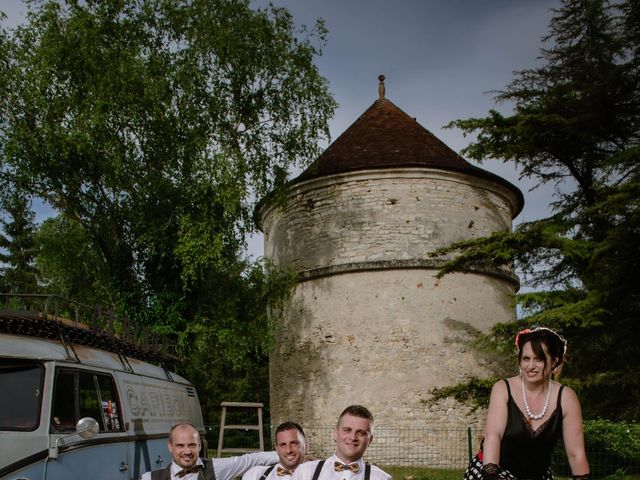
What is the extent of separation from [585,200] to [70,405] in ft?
55.3

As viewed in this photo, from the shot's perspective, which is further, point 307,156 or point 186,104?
point 307,156

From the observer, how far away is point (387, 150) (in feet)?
74.0

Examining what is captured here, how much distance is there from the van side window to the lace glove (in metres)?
4.07

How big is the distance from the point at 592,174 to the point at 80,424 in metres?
17.2

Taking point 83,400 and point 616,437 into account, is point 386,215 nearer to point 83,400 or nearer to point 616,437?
point 616,437

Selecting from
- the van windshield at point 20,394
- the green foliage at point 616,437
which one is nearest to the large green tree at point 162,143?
the green foliage at point 616,437

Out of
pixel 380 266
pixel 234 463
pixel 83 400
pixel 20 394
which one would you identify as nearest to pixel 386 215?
pixel 380 266

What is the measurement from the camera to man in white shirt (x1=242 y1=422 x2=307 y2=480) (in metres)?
4.82

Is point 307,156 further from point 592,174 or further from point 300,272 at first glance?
point 592,174

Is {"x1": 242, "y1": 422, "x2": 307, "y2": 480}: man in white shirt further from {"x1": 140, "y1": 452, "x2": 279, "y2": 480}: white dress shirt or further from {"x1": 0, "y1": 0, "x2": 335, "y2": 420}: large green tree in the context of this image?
{"x1": 0, "y1": 0, "x2": 335, "y2": 420}: large green tree

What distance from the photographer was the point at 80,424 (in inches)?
241

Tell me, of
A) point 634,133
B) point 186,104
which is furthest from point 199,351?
point 634,133

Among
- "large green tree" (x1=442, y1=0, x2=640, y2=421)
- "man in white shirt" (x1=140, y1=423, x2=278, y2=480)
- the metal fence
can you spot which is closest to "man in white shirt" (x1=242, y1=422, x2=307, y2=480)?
"man in white shirt" (x1=140, y1=423, x2=278, y2=480)

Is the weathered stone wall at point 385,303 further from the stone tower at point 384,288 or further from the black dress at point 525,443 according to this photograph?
the black dress at point 525,443
